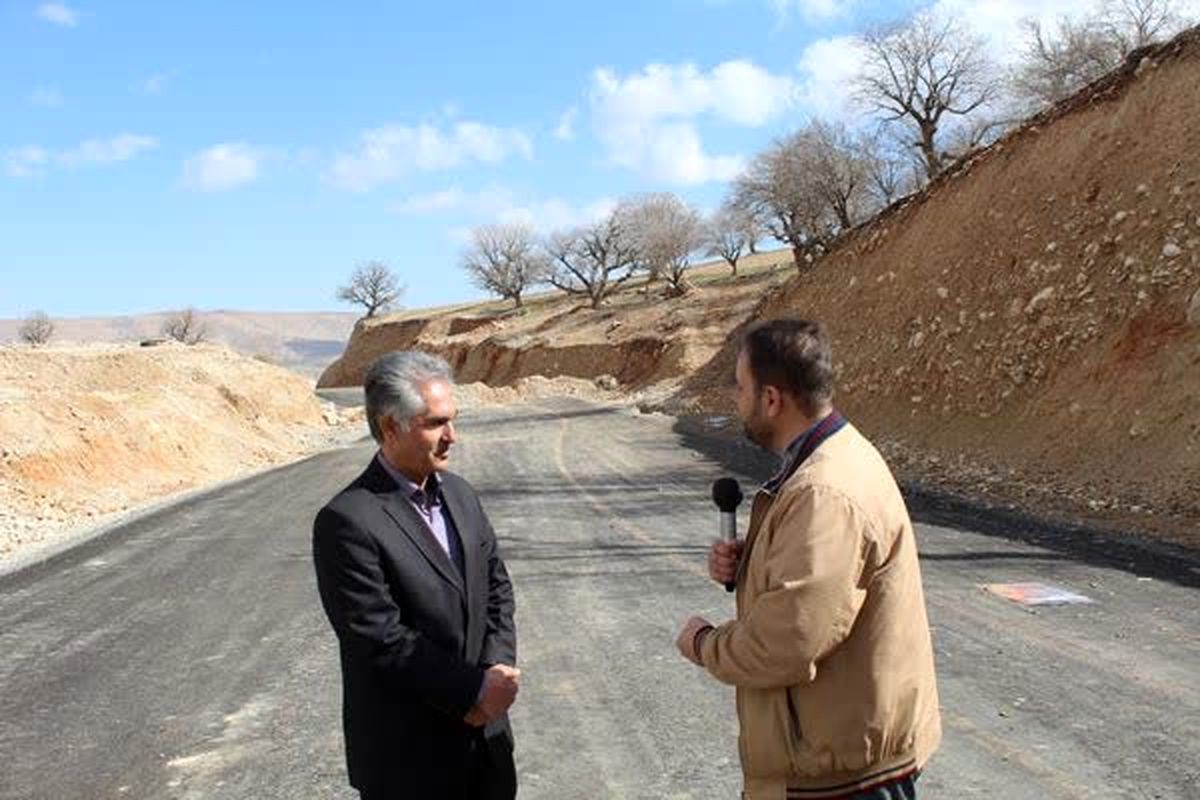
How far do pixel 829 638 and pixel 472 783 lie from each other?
1.24 meters

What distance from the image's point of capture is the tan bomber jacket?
7.72 ft

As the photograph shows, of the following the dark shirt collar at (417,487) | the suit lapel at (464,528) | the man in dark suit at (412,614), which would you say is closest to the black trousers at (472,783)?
the man in dark suit at (412,614)

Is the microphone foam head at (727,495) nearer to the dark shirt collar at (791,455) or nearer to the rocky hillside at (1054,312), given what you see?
the dark shirt collar at (791,455)

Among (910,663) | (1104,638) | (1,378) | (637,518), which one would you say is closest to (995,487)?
(637,518)

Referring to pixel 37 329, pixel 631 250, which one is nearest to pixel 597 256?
pixel 631 250

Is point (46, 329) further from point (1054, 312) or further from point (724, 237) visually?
point (1054, 312)

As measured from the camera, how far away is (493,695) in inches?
114

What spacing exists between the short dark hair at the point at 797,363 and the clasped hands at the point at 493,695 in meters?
1.10

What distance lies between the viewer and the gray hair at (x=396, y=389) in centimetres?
299

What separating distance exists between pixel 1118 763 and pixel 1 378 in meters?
23.6

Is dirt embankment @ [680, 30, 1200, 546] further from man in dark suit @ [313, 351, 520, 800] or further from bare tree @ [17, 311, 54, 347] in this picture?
bare tree @ [17, 311, 54, 347]

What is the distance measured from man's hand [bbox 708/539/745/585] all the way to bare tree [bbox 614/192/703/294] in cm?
6137

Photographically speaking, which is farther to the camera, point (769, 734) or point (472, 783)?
point (472, 783)

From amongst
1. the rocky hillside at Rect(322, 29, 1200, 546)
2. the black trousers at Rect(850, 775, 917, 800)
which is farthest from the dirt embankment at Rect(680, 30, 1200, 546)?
the black trousers at Rect(850, 775, 917, 800)
